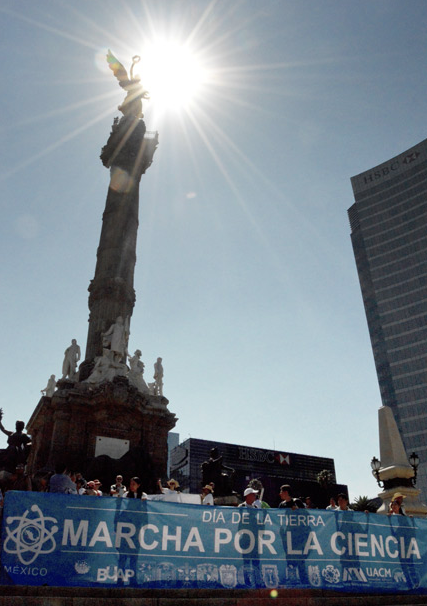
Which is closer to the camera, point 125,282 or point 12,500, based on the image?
point 12,500

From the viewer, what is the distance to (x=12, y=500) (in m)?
6.86

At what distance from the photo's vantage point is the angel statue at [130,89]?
3453 cm

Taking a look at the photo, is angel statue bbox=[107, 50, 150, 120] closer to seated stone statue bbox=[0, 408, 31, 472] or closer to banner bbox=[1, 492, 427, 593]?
seated stone statue bbox=[0, 408, 31, 472]

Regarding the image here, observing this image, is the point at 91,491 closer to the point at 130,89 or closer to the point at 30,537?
the point at 30,537

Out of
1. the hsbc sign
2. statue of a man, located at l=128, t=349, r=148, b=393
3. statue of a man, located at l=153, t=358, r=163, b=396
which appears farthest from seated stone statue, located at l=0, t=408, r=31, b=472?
the hsbc sign

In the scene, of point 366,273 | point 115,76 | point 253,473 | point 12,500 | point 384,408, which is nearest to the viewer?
point 12,500

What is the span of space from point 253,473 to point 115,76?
2430 inches

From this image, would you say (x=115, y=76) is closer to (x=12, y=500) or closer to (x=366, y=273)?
(x=12, y=500)

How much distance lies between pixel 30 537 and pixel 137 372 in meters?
17.1

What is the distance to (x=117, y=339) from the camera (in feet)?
78.4

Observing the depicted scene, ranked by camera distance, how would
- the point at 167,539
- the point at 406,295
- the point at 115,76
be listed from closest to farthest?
the point at 167,539 → the point at 115,76 → the point at 406,295

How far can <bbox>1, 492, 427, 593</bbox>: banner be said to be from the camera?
6781mm

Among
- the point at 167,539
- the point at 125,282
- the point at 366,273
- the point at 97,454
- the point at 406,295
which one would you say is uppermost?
the point at 366,273

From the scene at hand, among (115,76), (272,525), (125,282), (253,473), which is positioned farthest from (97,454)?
(253,473)
